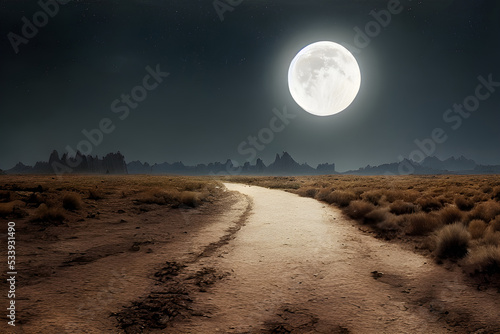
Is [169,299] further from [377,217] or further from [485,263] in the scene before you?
[377,217]

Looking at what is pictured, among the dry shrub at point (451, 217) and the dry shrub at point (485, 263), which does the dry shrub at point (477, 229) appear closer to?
the dry shrub at point (451, 217)

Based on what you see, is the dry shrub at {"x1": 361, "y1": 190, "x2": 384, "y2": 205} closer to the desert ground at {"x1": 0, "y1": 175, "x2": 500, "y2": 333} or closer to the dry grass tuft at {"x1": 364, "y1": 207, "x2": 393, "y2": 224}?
the dry grass tuft at {"x1": 364, "y1": 207, "x2": 393, "y2": 224}

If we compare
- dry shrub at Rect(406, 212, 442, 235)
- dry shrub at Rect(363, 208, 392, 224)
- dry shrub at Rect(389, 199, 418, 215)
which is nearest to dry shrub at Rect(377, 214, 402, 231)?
dry shrub at Rect(363, 208, 392, 224)

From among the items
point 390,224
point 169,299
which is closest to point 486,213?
point 390,224

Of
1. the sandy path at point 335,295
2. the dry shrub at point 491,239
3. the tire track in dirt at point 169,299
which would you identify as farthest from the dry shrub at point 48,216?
the dry shrub at point 491,239

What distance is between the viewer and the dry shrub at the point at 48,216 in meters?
11.4

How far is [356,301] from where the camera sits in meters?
5.54

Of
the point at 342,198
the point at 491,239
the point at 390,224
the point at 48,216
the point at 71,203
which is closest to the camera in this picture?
the point at 491,239

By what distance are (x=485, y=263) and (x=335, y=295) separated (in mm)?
4453

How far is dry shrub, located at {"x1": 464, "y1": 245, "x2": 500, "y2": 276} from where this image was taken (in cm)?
645

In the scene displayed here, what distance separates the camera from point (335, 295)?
5.81m

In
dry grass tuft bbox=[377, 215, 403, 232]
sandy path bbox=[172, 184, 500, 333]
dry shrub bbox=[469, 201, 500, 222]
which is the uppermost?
dry shrub bbox=[469, 201, 500, 222]

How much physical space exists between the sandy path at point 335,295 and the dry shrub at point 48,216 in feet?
27.7

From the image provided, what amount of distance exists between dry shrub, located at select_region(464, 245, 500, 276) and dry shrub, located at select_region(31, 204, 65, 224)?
631 inches
